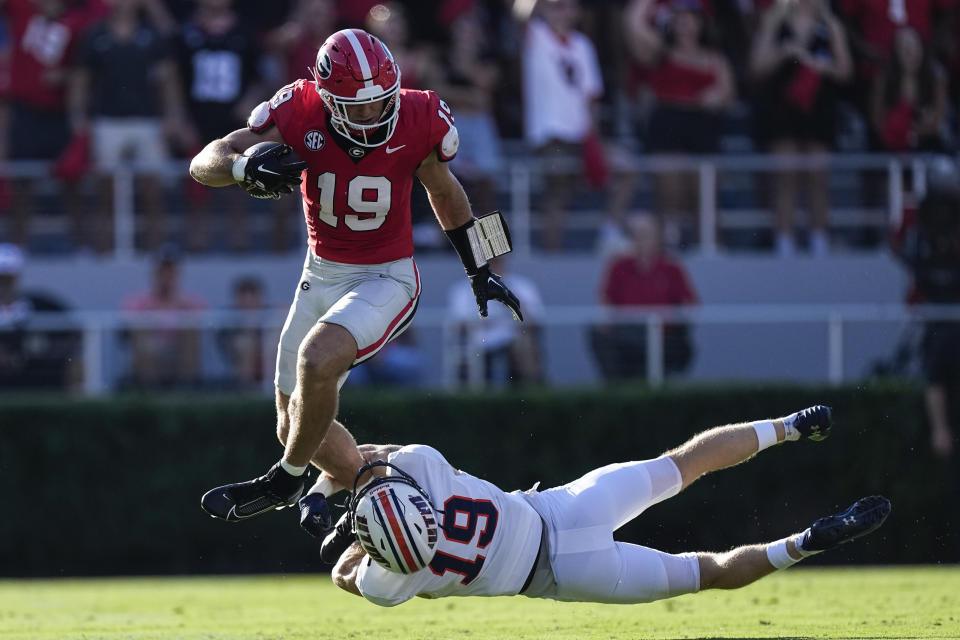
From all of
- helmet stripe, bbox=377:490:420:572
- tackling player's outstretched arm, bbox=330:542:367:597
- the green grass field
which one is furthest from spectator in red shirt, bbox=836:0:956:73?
helmet stripe, bbox=377:490:420:572

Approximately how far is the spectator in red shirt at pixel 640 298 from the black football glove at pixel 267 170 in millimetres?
5284

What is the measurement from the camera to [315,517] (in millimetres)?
7695

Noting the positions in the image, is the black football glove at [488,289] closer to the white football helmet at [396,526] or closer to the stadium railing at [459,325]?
the white football helmet at [396,526]

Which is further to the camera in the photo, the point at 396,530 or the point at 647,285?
the point at 647,285

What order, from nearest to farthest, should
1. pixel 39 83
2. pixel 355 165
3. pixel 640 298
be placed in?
pixel 355 165, pixel 640 298, pixel 39 83

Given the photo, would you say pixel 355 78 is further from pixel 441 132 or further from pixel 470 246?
pixel 470 246

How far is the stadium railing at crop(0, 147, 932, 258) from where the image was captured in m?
13.6

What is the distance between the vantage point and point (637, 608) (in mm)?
9281

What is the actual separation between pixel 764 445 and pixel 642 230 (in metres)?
4.82

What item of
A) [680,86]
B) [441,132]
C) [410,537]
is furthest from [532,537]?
[680,86]

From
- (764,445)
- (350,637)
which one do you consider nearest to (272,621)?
(350,637)

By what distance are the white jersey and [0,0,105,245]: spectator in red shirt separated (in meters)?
7.94

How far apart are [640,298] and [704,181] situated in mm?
1632

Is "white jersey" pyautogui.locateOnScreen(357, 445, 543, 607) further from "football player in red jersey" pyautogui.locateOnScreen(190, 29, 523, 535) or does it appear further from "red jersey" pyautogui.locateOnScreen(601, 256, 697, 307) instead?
"red jersey" pyautogui.locateOnScreen(601, 256, 697, 307)
